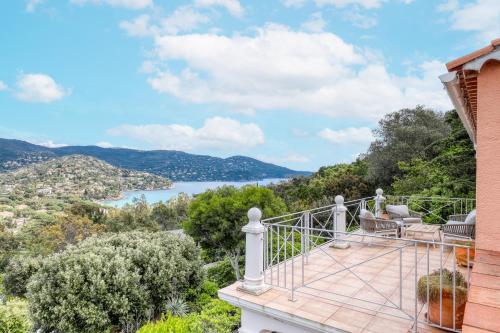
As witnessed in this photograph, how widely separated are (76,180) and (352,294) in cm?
5479

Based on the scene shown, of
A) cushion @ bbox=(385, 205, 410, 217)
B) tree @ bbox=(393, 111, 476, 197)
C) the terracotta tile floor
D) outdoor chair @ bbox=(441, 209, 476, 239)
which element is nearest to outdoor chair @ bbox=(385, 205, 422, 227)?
cushion @ bbox=(385, 205, 410, 217)

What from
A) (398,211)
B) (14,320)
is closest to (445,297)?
(398,211)

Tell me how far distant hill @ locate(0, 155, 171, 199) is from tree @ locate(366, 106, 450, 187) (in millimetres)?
40191

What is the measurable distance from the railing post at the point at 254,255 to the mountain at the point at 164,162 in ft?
155

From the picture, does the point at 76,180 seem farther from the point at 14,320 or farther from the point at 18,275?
the point at 14,320

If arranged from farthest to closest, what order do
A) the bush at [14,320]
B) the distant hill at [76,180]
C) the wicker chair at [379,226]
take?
the distant hill at [76,180], the bush at [14,320], the wicker chair at [379,226]

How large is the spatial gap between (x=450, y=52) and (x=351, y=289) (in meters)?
11.9

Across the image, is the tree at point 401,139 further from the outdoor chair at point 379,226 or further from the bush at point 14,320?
the bush at point 14,320

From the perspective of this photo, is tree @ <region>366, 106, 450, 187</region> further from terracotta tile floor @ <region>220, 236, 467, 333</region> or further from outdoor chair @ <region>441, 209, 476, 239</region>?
terracotta tile floor @ <region>220, 236, 467, 333</region>

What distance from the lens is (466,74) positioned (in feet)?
12.5

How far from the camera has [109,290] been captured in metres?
8.63

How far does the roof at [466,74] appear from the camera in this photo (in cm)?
347

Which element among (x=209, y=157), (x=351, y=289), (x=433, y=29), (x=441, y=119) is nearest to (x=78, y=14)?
(x=433, y=29)

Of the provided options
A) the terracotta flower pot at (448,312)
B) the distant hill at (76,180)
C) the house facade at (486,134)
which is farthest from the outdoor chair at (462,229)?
the distant hill at (76,180)
